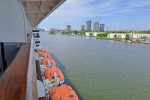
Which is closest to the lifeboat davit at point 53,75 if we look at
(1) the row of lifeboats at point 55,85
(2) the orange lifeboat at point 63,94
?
(1) the row of lifeboats at point 55,85

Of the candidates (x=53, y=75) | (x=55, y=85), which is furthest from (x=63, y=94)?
(x=53, y=75)

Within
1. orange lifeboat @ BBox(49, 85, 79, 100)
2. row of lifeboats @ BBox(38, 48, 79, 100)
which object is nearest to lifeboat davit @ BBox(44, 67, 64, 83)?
row of lifeboats @ BBox(38, 48, 79, 100)

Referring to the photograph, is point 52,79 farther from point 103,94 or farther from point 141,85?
point 141,85

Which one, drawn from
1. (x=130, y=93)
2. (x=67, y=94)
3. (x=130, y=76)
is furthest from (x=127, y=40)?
(x=67, y=94)

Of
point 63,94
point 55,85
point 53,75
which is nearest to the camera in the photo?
Result: point 63,94

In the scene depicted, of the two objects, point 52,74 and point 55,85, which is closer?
point 55,85

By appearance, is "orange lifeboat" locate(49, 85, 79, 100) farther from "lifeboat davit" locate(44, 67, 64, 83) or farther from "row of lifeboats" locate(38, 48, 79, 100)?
"lifeboat davit" locate(44, 67, 64, 83)

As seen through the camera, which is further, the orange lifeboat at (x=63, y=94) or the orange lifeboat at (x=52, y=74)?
the orange lifeboat at (x=52, y=74)

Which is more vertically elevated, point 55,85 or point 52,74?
point 52,74

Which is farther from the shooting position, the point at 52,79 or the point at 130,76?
the point at 130,76

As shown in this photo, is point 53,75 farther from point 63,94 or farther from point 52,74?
point 63,94

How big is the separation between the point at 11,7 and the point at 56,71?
5.33 m

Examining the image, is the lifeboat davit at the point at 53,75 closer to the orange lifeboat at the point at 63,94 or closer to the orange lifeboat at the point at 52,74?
the orange lifeboat at the point at 52,74

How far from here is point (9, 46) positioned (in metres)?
3.05
